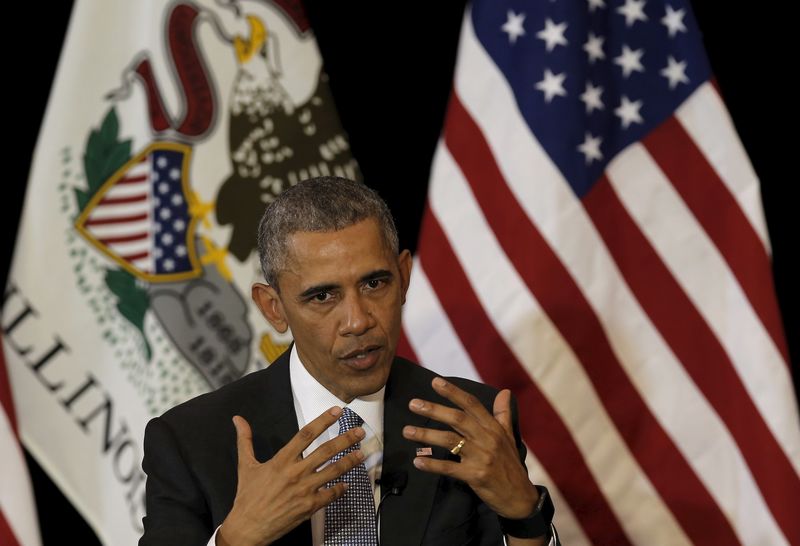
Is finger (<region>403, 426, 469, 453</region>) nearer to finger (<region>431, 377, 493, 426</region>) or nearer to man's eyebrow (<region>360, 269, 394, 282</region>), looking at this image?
finger (<region>431, 377, 493, 426</region>)

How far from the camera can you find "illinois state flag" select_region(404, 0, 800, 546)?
2869 millimetres

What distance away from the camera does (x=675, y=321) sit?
2.91 metres

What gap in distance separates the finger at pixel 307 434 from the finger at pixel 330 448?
2 centimetres

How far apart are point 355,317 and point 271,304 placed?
8.6 inches

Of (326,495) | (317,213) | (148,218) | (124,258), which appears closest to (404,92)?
(148,218)

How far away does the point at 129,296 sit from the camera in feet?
9.77

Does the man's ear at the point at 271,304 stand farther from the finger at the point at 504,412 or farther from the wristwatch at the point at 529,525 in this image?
the wristwatch at the point at 529,525

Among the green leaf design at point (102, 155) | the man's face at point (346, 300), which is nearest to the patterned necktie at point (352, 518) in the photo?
the man's face at point (346, 300)

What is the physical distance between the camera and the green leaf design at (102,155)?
2.96 meters

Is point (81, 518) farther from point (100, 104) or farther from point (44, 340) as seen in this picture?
point (100, 104)

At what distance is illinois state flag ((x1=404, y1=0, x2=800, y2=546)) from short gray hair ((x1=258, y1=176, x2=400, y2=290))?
117 centimetres

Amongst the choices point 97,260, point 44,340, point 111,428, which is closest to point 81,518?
point 111,428

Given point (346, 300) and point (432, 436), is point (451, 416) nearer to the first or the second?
point (432, 436)

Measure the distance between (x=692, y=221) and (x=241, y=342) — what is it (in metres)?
1.36
